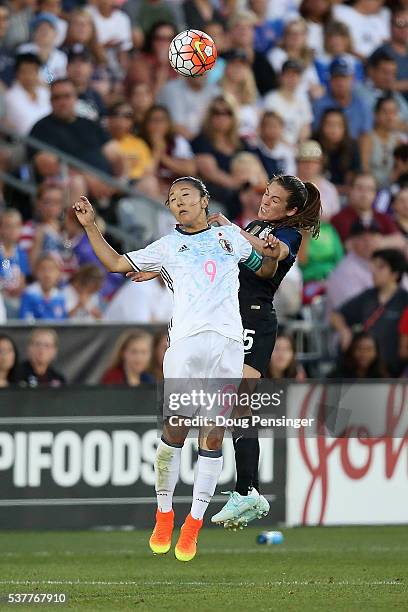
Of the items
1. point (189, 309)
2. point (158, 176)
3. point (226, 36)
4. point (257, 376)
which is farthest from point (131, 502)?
point (226, 36)

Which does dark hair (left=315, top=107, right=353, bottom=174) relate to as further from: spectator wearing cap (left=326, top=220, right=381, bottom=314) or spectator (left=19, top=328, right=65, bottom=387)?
spectator (left=19, top=328, right=65, bottom=387)

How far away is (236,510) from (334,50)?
37.6ft

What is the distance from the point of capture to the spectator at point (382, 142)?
60.5 feet

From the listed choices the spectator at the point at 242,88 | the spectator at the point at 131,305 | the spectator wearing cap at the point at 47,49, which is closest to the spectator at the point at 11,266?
the spectator at the point at 131,305

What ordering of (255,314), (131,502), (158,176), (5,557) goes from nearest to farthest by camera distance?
(255,314), (5,557), (131,502), (158,176)

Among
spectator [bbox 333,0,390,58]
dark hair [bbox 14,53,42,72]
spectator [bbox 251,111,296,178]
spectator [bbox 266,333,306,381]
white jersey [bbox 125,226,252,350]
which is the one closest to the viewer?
white jersey [bbox 125,226,252,350]

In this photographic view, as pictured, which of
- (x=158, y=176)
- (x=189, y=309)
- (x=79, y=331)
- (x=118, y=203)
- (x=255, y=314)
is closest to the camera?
(x=189, y=309)

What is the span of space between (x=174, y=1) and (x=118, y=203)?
13.5ft

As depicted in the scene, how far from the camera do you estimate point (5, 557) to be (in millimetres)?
11016

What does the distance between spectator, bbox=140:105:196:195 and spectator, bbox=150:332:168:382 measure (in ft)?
11.3

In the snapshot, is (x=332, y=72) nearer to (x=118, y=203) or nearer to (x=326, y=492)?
(x=118, y=203)

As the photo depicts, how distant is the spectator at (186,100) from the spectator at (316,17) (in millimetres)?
2735

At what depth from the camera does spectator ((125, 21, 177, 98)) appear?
17.5 metres

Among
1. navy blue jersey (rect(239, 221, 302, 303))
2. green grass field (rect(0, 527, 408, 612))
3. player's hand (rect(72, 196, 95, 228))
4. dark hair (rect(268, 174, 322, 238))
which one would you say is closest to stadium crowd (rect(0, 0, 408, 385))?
green grass field (rect(0, 527, 408, 612))
